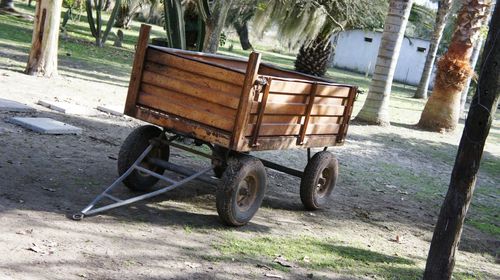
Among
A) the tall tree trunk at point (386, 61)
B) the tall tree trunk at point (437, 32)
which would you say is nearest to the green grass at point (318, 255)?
the tall tree trunk at point (386, 61)

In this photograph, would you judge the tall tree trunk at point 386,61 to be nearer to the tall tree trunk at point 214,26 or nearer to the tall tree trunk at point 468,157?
the tall tree trunk at point 214,26

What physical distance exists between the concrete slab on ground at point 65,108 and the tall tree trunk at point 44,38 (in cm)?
298

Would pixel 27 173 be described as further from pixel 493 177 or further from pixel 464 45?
pixel 464 45

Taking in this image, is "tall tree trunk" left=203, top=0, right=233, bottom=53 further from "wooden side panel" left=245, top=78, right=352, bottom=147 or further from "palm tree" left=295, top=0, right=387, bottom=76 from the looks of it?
"palm tree" left=295, top=0, right=387, bottom=76

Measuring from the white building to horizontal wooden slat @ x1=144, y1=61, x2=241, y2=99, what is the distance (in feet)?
115

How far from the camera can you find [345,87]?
7.82 metres

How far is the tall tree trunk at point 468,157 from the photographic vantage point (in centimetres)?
493

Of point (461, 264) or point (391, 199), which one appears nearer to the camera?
Result: point (461, 264)

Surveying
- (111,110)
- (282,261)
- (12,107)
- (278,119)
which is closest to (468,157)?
(282,261)

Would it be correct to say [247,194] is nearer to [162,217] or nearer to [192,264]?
[162,217]

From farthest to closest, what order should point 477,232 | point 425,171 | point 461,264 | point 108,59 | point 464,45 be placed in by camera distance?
1. point 108,59
2. point 464,45
3. point 425,171
4. point 477,232
5. point 461,264

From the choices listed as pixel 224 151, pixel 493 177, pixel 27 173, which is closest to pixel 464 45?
pixel 493 177

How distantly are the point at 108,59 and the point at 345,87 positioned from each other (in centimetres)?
1388

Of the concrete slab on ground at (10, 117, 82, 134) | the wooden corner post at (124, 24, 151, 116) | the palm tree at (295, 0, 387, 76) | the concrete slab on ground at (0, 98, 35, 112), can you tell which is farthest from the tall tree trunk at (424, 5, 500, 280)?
the palm tree at (295, 0, 387, 76)
